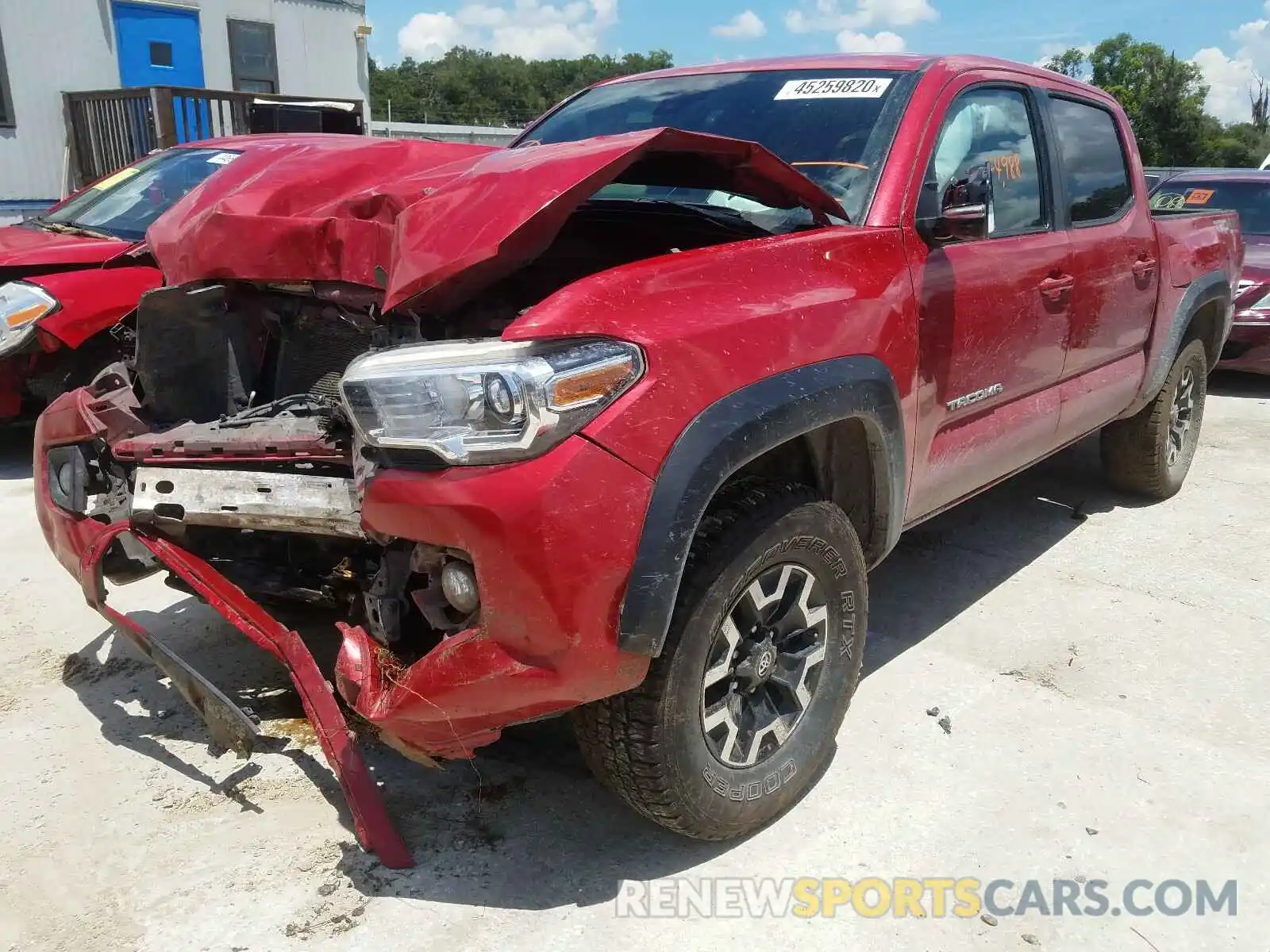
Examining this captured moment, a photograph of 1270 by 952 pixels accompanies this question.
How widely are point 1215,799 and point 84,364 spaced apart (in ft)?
17.6

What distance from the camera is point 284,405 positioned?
117 inches

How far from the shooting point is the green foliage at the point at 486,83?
63.4m

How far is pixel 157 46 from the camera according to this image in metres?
12.1

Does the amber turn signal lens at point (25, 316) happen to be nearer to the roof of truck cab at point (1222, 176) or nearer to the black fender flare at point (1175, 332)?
the black fender flare at point (1175, 332)

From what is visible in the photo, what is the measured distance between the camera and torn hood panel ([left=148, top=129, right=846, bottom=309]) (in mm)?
2242

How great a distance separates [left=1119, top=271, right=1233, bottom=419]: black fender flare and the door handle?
1150mm

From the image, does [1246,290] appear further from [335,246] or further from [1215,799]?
[335,246]

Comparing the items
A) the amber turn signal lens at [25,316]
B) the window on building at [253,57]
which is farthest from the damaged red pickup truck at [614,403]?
the window on building at [253,57]

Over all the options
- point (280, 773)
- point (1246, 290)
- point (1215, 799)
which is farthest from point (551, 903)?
point (1246, 290)

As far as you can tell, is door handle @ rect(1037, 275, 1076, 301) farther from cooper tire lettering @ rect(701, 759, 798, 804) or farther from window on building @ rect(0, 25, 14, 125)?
window on building @ rect(0, 25, 14, 125)

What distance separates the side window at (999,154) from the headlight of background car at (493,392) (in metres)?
1.48

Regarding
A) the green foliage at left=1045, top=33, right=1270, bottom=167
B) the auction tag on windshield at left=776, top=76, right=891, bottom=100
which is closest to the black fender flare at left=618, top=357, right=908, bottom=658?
the auction tag on windshield at left=776, top=76, right=891, bottom=100

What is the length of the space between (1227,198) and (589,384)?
8874mm

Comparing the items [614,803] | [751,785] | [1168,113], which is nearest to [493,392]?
[751,785]
